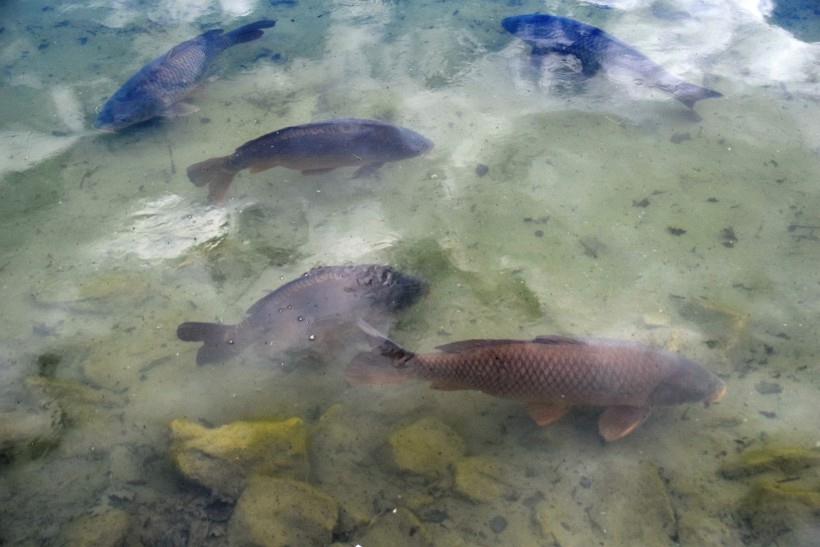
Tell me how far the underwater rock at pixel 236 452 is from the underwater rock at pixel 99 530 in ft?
1.31

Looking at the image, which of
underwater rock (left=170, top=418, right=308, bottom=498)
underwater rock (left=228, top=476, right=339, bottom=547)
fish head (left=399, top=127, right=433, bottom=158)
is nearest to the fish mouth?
underwater rock (left=228, top=476, right=339, bottom=547)

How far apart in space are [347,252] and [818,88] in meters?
4.98

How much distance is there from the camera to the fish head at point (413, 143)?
5500 mm

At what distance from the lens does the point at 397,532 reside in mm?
3410

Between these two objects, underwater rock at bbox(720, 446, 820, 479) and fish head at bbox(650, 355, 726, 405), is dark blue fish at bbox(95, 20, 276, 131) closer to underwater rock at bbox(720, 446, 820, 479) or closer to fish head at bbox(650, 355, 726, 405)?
fish head at bbox(650, 355, 726, 405)

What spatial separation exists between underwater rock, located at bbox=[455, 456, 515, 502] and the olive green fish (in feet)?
1.29

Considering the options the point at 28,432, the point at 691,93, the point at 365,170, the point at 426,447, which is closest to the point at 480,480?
the point at 426,447

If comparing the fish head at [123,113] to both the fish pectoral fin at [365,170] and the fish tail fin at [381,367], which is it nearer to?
the fish pectoral fin at [365,170]

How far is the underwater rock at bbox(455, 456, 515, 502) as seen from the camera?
3.56m

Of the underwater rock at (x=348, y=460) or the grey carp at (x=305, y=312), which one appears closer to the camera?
the underwater rock at (x=348, y=460)

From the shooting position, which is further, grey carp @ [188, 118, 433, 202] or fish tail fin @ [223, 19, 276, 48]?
fish tail fin @ [223, 19, 276, 48]

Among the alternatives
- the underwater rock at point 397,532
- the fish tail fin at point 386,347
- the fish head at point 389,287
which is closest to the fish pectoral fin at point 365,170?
the fish head at point 389,287

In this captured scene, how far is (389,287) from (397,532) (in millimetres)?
1613

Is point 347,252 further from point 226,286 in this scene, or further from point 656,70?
point 656,70
